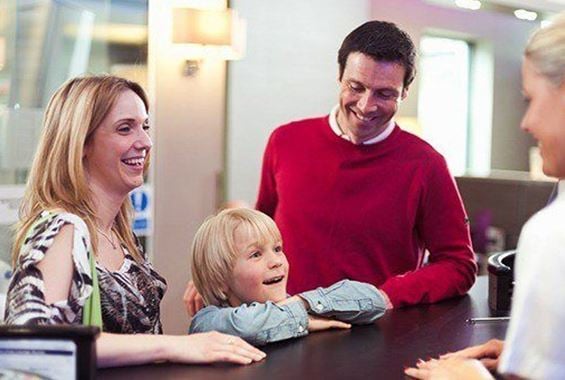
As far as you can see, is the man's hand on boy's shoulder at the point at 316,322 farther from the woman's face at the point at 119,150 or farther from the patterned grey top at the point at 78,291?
the woman's face at the point at 119,150

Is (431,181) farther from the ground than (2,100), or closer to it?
closer to it

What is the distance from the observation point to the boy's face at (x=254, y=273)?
6.97 feet

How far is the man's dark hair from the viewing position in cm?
273

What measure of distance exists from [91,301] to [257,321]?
1.22 feet

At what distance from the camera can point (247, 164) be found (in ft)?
20.7

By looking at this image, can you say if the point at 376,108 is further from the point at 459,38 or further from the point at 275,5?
the point at 459,38

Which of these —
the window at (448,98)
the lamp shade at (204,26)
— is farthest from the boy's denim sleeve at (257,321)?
the window at (448,98)

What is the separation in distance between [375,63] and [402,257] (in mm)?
640

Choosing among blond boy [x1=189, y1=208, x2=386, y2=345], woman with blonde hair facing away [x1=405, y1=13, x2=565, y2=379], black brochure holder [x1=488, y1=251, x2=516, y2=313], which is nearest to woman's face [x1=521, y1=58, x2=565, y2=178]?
woman with blonde hair facing away [x1=405, y1=13, x2=565, y2=379]

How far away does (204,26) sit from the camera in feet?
18.2

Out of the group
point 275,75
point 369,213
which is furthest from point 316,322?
point 275,75

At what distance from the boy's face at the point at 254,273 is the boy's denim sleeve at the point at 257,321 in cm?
8

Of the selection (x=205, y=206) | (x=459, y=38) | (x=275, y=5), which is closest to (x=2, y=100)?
(x=205, y=206)

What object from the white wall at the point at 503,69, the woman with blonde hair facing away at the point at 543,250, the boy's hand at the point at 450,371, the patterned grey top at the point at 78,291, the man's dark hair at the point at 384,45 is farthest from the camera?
the white wall at the point at 503,69
